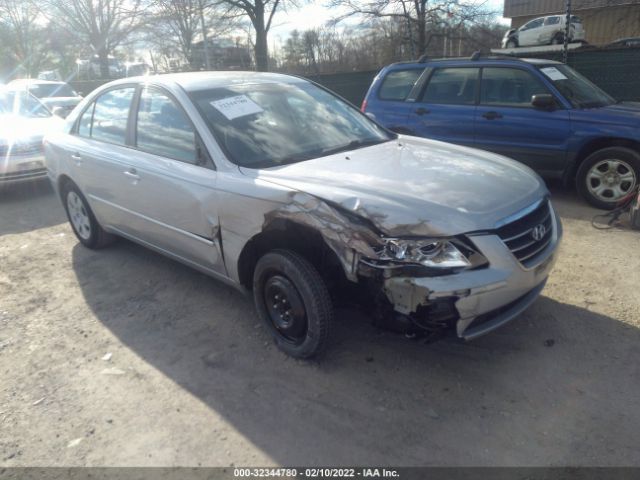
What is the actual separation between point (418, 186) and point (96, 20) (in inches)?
1290

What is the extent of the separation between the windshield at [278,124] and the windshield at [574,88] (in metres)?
3.11

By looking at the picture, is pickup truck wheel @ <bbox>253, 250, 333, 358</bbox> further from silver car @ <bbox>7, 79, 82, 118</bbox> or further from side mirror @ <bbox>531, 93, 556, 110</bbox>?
silver car @ <bbox>7, 79, 82, 118</bbox>

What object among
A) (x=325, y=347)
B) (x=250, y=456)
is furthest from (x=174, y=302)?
(x=250, y=456)

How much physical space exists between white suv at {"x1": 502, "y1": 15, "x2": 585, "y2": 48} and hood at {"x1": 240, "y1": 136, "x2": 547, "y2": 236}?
24.1 metres

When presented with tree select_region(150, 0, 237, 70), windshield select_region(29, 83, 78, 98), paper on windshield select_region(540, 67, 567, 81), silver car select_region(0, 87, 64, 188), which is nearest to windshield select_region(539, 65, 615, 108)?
paper on windshield select_region(540, 67, 567, 81)

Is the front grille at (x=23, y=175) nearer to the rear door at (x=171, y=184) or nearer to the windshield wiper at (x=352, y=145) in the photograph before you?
the rear door at (x=171, y=184)

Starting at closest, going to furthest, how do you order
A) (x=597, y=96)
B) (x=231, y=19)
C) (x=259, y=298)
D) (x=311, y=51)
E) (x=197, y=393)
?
(x=197, y=393)
(x=259, y=298)
(x=597, y=96)
(x=311, y=51)
(x=231, y=19)

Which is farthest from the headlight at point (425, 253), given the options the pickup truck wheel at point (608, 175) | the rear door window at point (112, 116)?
the pickup truck wheel at point (608, 175)

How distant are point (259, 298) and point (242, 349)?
0.39m

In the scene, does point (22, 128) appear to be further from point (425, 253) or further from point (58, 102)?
point (58, 102)

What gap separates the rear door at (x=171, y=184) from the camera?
3236 millimetres

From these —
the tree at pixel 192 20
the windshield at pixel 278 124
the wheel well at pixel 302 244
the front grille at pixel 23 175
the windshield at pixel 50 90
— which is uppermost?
the tree at pixel 192 20

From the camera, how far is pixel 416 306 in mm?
2426

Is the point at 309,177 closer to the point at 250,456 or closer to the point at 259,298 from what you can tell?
the point at 259,298
